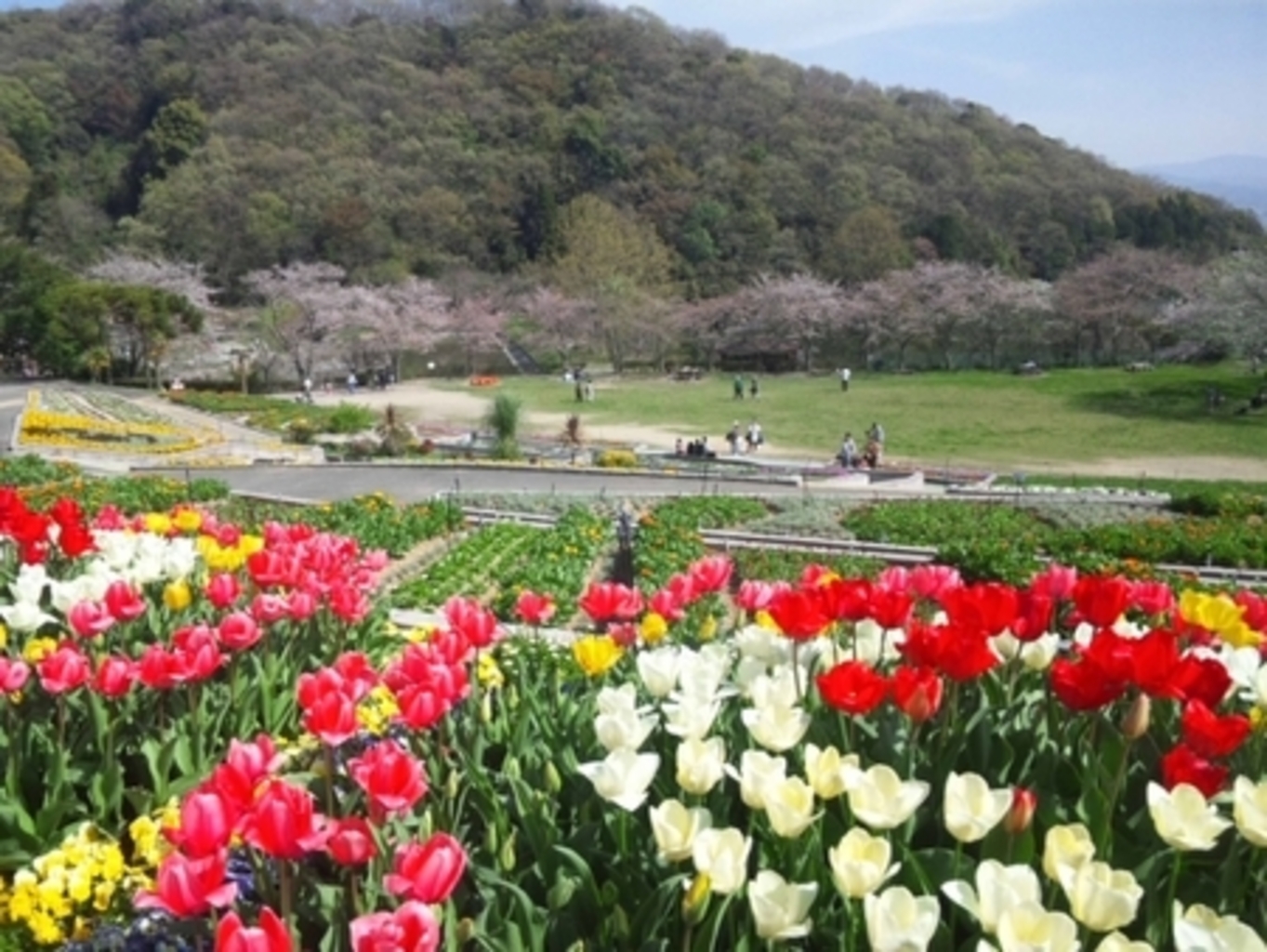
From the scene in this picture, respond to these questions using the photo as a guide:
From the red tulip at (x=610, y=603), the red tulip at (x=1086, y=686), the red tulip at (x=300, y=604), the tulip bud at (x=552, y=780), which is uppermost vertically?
the red tulip at (x=1086, y=686)

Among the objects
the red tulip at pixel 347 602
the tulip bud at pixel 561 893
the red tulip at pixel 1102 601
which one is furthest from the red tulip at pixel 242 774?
the red tulip at pixel 1102 601

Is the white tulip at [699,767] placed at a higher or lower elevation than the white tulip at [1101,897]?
higher

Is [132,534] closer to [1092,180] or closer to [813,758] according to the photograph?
[813,758]

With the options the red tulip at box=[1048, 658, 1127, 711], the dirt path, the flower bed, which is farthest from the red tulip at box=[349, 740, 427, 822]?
the flower bed

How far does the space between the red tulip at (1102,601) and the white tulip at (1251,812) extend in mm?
1097

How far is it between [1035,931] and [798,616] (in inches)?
56.6

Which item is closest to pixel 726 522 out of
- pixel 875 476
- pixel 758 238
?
pixel 875 476

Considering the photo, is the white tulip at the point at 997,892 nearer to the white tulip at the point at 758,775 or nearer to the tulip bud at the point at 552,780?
the white tulip at the point at 758,775

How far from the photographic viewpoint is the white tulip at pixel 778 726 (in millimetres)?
2773

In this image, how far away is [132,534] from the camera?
5.58m

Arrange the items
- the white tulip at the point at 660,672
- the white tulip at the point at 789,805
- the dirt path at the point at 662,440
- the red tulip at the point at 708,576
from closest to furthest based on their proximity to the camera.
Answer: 1. the white tulip at the point at 789,805
2. the white tulip at the point at 660,672
3. the red tulip at the point at 708,576
4. the dirt path at the point at 662,440

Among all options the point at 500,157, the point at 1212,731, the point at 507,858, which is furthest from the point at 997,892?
the point at 500,157

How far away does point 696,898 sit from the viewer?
7.49ft

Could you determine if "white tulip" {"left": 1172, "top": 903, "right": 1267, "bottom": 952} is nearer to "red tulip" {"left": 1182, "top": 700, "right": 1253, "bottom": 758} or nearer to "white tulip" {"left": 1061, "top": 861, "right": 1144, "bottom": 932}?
"white tulip" {"left": 1061, "top": 861, "right": 1144, "bottom": 932}
